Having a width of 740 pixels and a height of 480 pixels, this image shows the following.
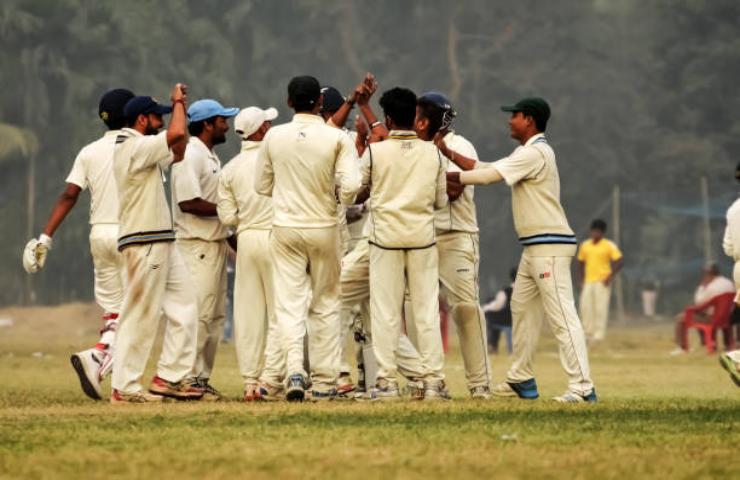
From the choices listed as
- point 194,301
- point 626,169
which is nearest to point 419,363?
point 194,301

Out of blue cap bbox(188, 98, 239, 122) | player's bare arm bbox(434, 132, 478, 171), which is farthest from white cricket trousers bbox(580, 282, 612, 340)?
player's bare arm bbox(434, 132, 478, 171)

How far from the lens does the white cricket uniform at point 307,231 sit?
12438 millimetres

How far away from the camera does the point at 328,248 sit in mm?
12508

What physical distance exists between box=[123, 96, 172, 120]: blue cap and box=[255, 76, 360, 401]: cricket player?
32.4 inches

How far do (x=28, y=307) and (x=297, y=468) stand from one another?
121 ft

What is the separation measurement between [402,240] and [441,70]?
1799 inches

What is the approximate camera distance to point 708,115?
54500mm

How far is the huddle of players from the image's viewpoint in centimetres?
1247

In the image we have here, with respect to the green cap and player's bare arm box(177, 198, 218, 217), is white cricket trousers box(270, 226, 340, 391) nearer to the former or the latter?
player's bare arm box(177, 198, 218, 217)

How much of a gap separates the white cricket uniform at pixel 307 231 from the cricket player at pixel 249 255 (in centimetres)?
53

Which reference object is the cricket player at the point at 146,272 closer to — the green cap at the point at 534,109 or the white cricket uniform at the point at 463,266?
the white cricket uniform at the point at 463,266

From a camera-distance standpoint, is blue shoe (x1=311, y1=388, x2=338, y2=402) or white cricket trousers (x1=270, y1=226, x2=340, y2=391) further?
blue shoe (x1=311, y1=388, x2=338, y2=402)

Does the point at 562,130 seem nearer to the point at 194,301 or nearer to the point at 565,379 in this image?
the point at 565,379

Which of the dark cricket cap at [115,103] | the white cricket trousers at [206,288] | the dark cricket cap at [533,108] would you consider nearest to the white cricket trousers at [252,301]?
the white cricket trousers at [206,288]
